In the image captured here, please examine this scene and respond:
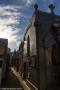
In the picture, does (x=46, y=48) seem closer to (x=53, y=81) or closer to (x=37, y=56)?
(x=37, y=56)

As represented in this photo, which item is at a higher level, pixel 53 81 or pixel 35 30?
pixel 35 30

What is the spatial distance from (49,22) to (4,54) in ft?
23.7

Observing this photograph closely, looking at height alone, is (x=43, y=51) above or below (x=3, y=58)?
above

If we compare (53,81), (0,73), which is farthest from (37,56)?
(0,73)

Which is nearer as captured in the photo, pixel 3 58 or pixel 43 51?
pixel 43 51

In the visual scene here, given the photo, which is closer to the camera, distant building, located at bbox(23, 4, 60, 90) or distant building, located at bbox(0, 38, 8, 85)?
distant building, located at bbox(23, 4, 60, 90)

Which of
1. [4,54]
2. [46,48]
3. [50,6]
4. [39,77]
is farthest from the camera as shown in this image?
[4,54]

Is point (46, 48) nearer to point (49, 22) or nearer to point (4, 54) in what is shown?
point (49, 22)

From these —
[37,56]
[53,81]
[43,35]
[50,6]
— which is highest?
[50,6]

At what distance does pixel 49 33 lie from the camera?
12.1 m

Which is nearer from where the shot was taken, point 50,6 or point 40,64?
point 40,64

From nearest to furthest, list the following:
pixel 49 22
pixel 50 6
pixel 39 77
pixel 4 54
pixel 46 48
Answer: pixel 39 77, pixel 46 48, pixel 49 22, pixel 50 6, pixel 4 54

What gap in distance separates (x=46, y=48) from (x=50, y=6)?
5.34 meters

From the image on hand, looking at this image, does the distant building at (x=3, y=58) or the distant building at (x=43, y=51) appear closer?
the distant building at (x=43, y=51)
